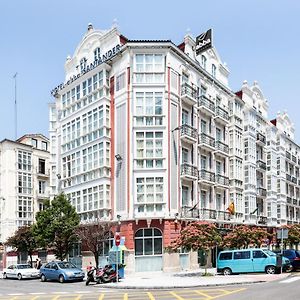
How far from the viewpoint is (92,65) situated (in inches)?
1825

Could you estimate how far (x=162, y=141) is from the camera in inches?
1630

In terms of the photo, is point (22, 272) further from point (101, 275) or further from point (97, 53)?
point (97, 53)

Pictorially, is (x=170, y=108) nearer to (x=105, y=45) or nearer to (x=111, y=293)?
(x=105, y=45)

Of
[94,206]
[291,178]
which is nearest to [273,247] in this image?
[291,178]

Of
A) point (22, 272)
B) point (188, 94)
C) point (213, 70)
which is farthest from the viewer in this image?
point (213, 70)

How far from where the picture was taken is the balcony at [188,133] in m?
43.1

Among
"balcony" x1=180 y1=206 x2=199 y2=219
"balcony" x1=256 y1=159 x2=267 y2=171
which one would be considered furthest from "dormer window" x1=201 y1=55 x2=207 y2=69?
"balcony" x1=256 y1=159 x2=267 y2=171

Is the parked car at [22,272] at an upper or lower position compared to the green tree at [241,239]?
lower

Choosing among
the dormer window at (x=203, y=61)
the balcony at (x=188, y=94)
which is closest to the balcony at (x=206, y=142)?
the balcony at (x=188, y=94)

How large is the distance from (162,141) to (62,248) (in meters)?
12.4

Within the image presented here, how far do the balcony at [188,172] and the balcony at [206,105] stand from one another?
232 inches

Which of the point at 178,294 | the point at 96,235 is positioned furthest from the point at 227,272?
the point at 178,294

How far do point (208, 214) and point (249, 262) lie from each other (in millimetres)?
12476

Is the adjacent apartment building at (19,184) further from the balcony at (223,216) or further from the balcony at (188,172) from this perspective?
the balcony at (188,172)
